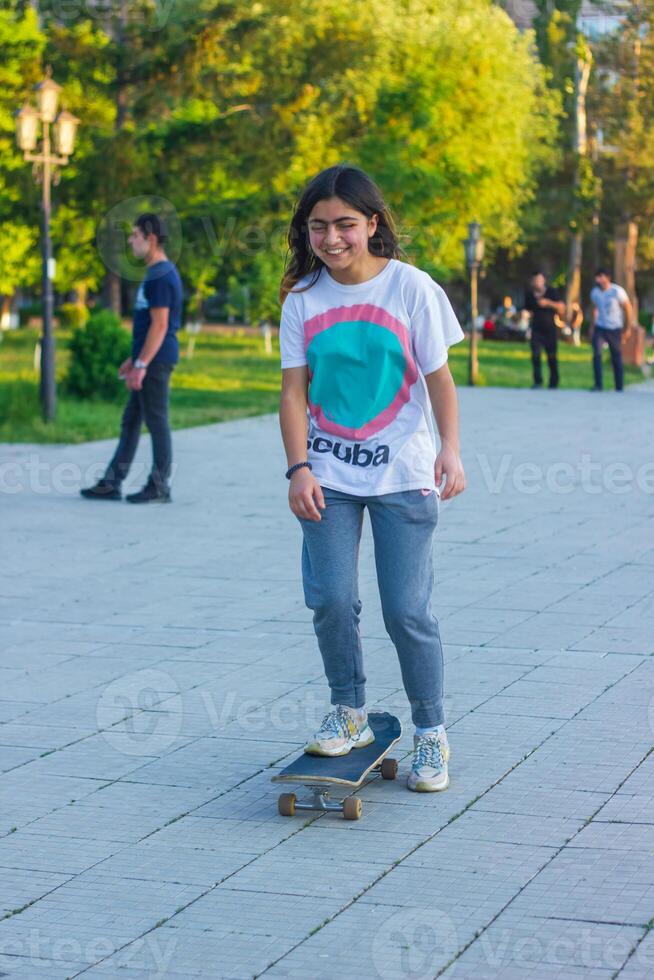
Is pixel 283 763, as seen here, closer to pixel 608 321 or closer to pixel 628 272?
pixel 608 321

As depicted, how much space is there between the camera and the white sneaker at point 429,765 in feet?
15.4

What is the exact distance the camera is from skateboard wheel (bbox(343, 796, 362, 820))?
175 inches

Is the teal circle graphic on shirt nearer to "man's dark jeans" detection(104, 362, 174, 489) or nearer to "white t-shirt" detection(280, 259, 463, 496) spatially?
"white t-shirt" detection(280, 259, 463, 496)

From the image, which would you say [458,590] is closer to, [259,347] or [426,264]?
[426,264]

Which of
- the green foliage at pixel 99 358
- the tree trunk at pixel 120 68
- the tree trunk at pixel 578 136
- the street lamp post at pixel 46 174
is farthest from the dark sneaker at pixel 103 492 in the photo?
the tree trunk at pixel 578 136

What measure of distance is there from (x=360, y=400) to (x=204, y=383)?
70.5 feet

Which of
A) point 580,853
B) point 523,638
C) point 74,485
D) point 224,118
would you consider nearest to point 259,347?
point 224,118

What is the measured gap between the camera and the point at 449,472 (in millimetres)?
4566

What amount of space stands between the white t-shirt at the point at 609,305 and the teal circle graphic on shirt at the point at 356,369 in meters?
19.9

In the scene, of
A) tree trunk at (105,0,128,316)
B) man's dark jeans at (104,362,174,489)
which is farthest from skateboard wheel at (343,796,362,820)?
tree trunk at (105,0,128,316)

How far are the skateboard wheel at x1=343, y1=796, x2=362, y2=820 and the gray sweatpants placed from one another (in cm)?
43

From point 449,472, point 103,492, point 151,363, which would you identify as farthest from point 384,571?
point 103,492

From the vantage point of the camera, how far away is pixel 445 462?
15.0 ft

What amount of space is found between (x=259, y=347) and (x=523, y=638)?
3511 centimetres
